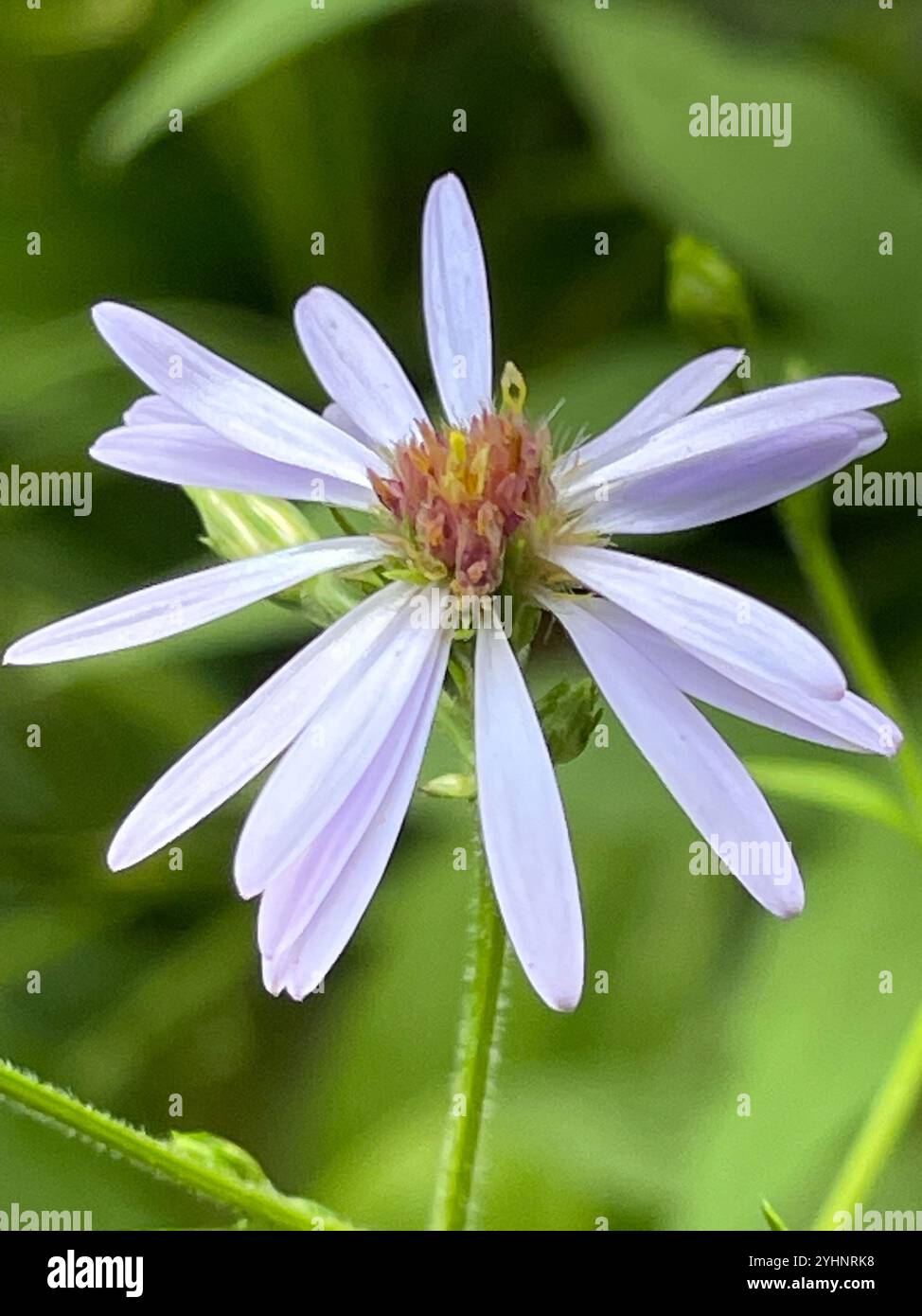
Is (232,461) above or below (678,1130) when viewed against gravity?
above

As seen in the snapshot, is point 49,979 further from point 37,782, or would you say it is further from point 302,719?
point 302,719

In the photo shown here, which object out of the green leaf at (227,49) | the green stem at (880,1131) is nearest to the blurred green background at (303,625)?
the green leaf at (227,49)

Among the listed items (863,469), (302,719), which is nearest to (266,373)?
(863,469)

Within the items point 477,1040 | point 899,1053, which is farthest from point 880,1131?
point 477,1040

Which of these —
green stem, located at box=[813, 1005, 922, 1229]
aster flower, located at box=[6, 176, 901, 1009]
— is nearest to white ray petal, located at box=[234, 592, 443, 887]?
aster flower, located at box=[6, 176, 901, 1009]

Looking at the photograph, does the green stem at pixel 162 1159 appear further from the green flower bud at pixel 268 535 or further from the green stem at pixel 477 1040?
the green flower bud at pixel 268 535
